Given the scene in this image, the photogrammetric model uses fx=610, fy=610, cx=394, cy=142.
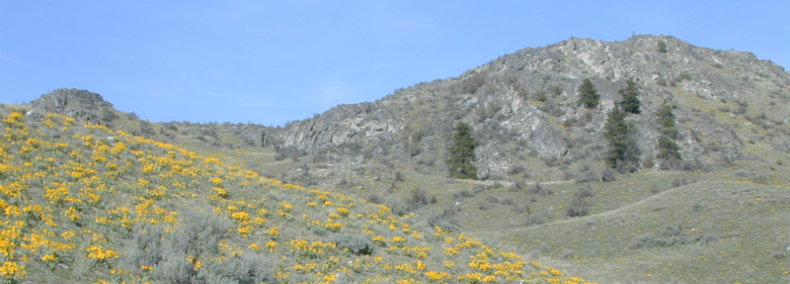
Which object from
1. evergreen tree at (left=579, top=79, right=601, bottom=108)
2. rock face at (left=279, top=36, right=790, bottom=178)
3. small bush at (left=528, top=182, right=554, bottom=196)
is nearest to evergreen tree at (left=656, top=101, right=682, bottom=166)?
rock face at (left=279, top=36, right=790, bottom=178)

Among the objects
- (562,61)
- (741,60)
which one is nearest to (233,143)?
(562,61)

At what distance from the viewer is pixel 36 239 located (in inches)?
437

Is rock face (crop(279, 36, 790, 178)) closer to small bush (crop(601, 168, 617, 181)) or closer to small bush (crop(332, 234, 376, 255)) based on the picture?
small bush (crop(601, 168, 617, 181))

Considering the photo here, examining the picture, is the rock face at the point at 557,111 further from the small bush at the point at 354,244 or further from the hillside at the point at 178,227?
the small bush at the point at 354,244

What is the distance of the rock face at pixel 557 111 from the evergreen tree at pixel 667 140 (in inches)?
38.6

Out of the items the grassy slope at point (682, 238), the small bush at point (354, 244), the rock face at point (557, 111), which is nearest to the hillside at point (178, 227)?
the small bush at point (354, 244)

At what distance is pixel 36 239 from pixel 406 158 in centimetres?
5465

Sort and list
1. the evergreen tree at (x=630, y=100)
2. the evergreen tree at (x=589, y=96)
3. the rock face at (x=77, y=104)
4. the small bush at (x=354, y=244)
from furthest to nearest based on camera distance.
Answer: the evergreen tree at (x=589, y=96) → the evergreen tree at (x=630, y=100) → the rock face at (x=77, y=104) → the small bush at (x=354, y=244)

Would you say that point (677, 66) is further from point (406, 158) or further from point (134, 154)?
point (134, 154)

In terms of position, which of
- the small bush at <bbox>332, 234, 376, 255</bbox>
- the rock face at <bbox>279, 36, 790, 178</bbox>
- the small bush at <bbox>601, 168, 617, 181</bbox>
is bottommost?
the small bush at <bbox>332, 234, 376, 255</bbox>

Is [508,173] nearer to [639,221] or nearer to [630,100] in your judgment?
[630,100]

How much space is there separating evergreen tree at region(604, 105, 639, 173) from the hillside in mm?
35189

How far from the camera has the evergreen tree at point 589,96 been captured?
6875 centimetres

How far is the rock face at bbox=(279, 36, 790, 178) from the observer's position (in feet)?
199
